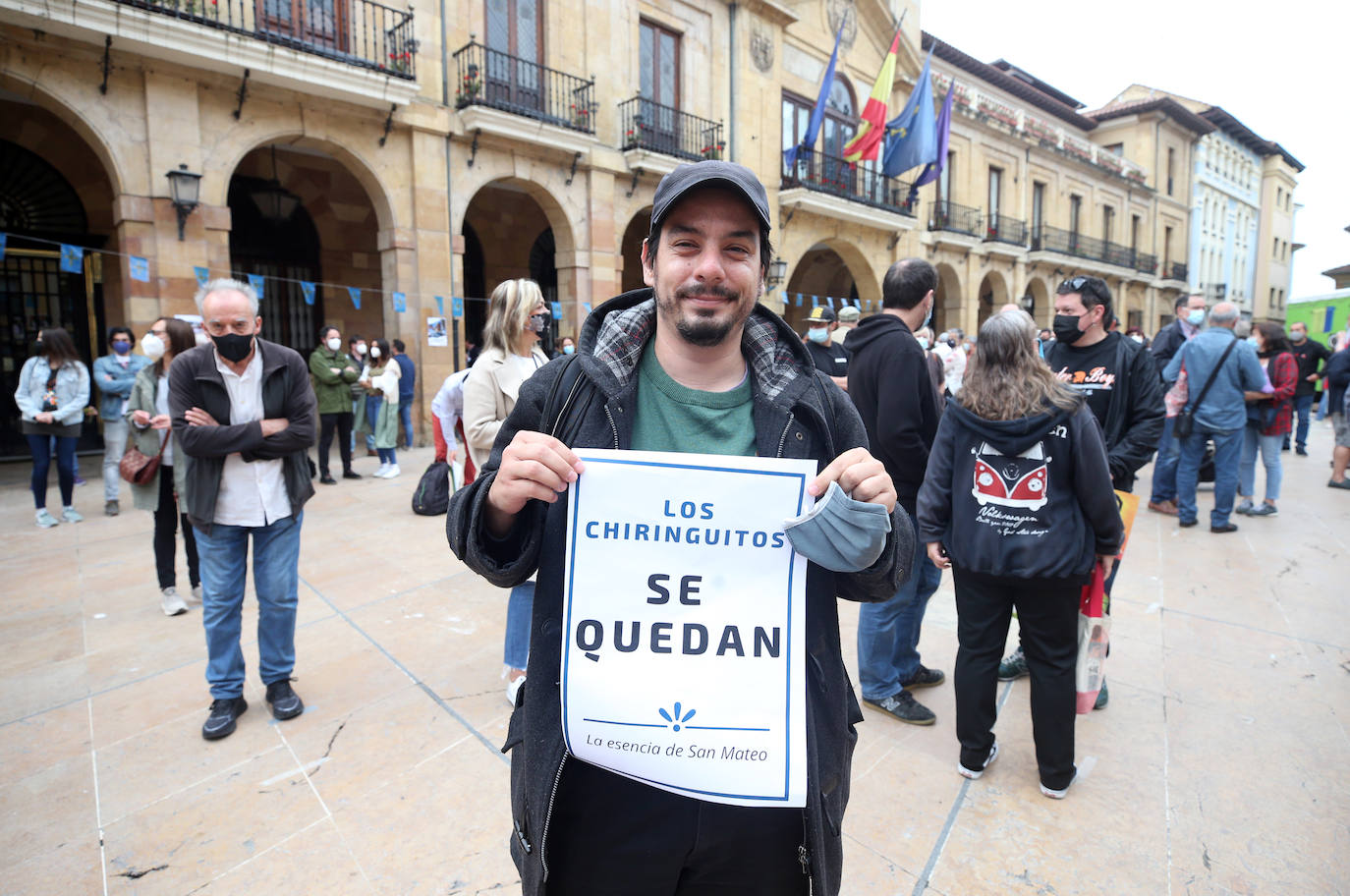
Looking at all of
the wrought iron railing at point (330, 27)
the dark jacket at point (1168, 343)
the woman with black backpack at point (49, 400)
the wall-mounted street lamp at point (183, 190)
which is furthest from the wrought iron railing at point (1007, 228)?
the woman with black backpack at point (49, 400)

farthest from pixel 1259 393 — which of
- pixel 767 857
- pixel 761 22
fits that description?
pixel 761 22

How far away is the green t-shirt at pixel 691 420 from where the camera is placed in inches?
53.2

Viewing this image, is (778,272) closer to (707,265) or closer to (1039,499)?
(1039,499)

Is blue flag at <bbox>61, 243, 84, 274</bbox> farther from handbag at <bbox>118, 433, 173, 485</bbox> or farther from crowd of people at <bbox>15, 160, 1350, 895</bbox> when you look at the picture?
handbag at <bbox>118, 433, 173, 485</bbox>

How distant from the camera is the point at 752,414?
4.53 ft

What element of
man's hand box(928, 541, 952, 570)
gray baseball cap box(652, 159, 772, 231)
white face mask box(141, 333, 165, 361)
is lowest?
man's hand box(928, 541, 952, 570)

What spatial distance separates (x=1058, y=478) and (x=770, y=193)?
14.0 meters

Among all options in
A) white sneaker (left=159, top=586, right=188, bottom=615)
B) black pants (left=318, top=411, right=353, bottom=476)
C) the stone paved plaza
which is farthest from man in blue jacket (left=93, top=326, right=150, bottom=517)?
white sneaker (left=159, top=586, right=188, bottom=615)

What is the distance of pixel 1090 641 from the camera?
2.72 meters

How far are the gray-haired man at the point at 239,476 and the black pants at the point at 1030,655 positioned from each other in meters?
2.86

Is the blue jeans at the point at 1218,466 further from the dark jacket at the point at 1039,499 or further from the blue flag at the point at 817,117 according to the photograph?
the blue flag at the point at 817,117

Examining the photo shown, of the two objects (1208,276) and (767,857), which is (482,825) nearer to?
(767,857)

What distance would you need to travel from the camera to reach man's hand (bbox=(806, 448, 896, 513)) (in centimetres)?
120

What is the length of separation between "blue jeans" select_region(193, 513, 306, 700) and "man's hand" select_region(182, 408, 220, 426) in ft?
1.45
